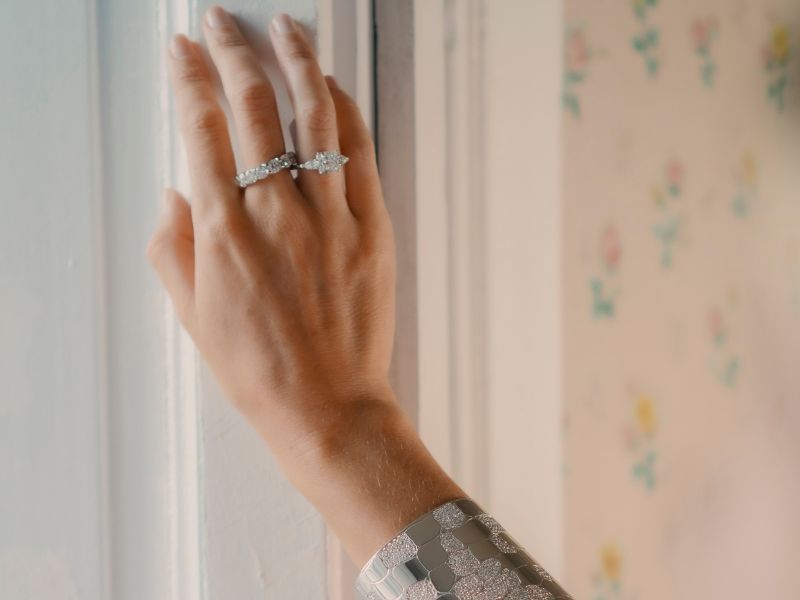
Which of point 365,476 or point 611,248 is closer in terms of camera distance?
point 365,476

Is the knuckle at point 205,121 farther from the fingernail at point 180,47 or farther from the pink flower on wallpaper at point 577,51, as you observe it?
the pink flower on wallpaper at point 577,51

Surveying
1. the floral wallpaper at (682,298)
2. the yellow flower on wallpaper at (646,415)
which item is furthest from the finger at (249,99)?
the yellow flower on wallpaper at (646,415)

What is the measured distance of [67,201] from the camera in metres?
0.57

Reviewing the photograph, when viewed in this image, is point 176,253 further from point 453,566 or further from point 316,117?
point 453,566

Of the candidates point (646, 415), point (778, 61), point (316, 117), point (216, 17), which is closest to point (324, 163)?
point (316, 117)

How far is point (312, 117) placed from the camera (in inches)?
20.5

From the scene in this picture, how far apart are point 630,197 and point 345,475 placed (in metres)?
0.62

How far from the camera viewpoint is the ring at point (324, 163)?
1.70 feet

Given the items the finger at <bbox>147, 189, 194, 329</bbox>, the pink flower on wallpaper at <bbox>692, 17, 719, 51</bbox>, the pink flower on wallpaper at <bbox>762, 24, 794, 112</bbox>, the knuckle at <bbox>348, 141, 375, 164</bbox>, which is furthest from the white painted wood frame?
the pink flower on wallpaper at <bbox>762, 24, 794, 112</bbox>

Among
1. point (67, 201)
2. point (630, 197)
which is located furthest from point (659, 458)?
point (67, 201)

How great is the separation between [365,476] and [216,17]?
33 cm

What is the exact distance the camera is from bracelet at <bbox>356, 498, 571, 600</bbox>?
1.44 feet

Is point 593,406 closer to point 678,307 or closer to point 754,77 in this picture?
point 678,307

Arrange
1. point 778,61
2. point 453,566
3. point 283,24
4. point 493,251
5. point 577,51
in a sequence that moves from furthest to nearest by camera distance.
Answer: point 778,61, point 577,51, point 493,251, point 283,24, point 453,566
